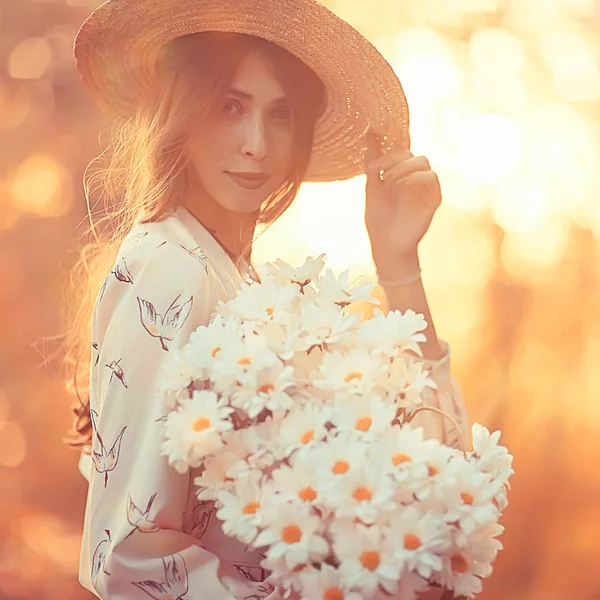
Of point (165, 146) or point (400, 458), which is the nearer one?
point (400, 458)

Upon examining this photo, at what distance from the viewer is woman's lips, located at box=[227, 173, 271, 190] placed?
87 centimetres

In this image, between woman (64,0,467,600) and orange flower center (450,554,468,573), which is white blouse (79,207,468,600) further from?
orange flower center (450,554,468,573)

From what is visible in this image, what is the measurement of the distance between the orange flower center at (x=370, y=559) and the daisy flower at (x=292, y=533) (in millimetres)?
29

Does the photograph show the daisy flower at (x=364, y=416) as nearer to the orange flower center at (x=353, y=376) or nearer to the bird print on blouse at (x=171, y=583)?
the orange flower center at (x=353, y=376)

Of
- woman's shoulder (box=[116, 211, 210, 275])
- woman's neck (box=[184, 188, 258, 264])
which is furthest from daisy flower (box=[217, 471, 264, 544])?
woman's neck (box=[184, 188, 258, 264])

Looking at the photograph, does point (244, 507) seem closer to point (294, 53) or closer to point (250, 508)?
point (250, 508)

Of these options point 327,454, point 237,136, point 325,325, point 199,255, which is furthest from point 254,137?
point 327,454

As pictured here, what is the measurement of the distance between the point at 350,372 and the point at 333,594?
6.6 inches

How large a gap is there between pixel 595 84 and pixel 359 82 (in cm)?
41

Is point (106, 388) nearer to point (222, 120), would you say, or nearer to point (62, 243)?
point (222, 120)

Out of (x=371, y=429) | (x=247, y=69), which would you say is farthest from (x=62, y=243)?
(x=371, y=429)

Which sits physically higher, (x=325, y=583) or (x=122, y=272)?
(x=122, y=272)

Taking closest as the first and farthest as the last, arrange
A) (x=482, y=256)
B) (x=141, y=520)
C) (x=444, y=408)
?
(x=141, y=520) → (x=444, y=408) → (x=482, y=256)

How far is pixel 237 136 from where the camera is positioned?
863 millimetres
